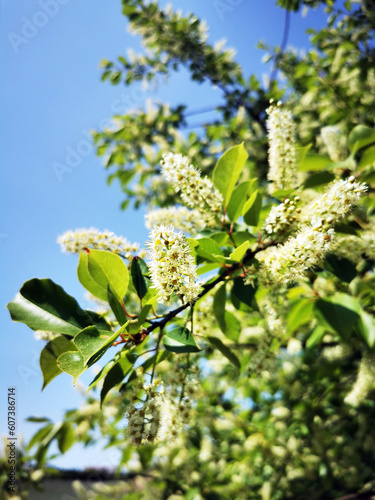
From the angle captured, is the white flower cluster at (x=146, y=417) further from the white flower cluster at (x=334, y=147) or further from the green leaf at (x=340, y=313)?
the white flower cluster at (x=334, y=147)

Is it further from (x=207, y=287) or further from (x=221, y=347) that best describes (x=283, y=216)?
(x=221, y=347)

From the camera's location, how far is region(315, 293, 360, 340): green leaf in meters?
1.21

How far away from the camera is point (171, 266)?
0.91 meters

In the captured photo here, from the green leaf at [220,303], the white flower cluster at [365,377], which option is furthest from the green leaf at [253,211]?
the white flower cluster at [365,377]

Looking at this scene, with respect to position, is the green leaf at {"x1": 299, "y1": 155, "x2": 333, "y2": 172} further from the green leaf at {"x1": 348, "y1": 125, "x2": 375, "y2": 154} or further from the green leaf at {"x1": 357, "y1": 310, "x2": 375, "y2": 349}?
the green leaf at {"x1": 357, "y1": 310, "x2": 375, "y2": 349}

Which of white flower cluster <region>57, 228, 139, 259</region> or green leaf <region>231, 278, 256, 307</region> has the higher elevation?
white flower cluster <region>57, 228, 139, 259</region>

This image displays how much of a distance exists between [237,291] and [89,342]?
0.53 meters

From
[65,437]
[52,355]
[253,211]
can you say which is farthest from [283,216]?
[65,437]

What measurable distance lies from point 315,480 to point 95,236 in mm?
3229

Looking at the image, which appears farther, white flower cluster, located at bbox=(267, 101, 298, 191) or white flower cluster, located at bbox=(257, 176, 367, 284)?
white flower cluster, located at bbox=(267, 101, 298, 191)

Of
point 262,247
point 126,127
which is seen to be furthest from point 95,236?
point 126,127

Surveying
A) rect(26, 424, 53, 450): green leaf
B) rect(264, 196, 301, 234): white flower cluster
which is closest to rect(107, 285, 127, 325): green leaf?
rect(264, 196, 301, 234): white flower cluster

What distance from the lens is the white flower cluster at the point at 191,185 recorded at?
127 cm

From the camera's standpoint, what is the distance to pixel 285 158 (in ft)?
4.42
